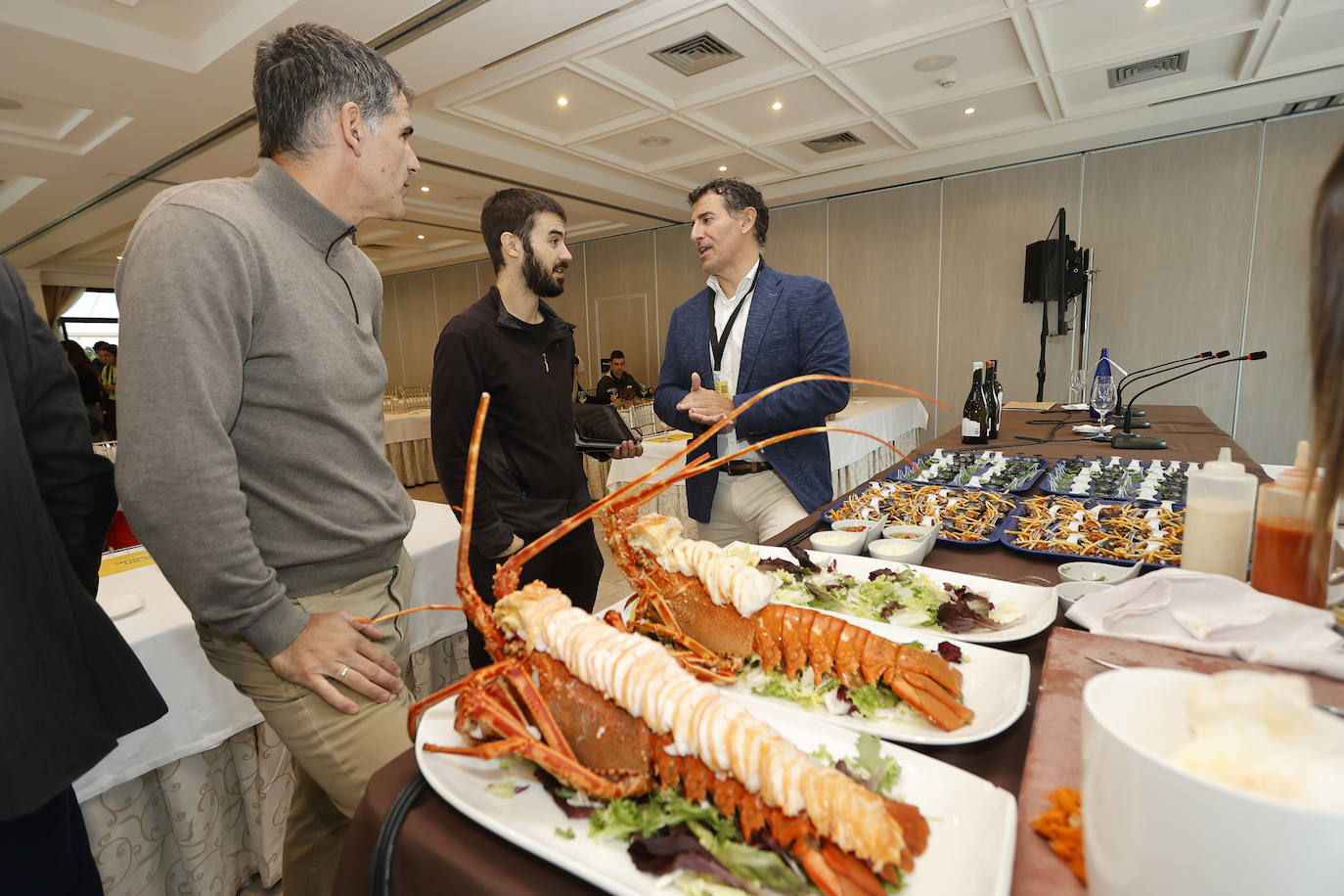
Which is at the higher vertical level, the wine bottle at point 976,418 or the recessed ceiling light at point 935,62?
the recessed ceiling light at point 935,62

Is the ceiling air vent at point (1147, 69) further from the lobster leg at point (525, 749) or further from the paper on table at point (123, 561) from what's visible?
the paper on table at point (123, 561)

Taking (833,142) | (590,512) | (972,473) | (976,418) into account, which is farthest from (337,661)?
(833,142)

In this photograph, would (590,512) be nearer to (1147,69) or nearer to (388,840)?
(388,840)

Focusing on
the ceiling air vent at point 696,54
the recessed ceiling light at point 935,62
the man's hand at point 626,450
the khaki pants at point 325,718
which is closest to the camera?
the khaki pants at point 325,718

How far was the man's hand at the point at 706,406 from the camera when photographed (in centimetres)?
218

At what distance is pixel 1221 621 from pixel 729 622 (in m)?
0.72

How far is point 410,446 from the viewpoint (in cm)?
853

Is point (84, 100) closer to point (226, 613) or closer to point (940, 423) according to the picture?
point (226, 613)

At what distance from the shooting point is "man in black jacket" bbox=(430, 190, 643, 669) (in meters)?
2.30

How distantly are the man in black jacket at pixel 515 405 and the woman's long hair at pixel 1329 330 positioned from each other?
212cm

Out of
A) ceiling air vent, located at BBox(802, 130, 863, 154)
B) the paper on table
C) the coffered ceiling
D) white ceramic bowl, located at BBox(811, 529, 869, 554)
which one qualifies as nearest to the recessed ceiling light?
the coffered ceiling

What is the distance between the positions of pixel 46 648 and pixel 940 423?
9.21 meters

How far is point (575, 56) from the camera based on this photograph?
192 inches

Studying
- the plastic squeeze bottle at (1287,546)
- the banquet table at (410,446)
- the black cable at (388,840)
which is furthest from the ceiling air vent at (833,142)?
the black cable at (388,840)
